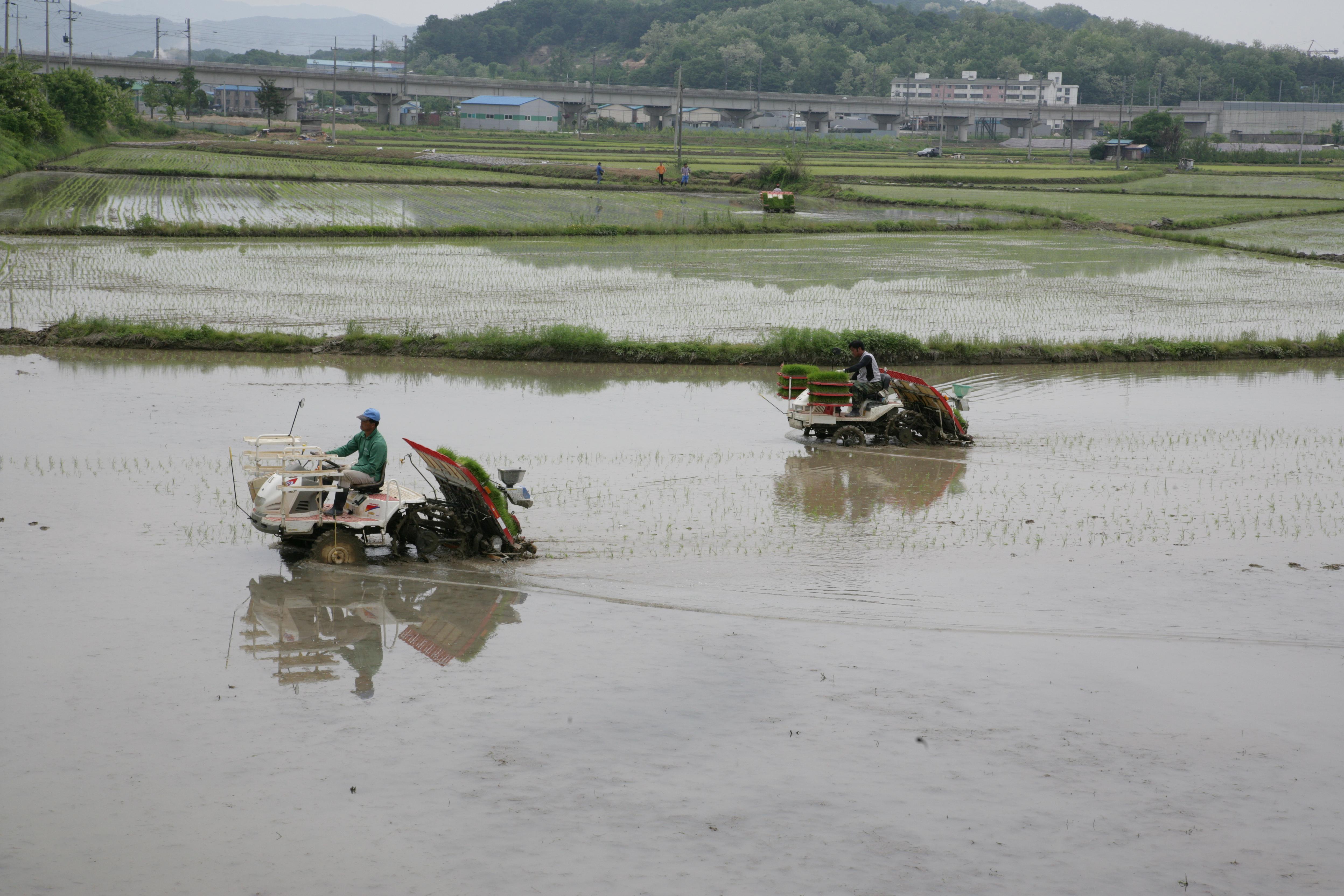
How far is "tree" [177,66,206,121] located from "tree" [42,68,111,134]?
2386 centimetres

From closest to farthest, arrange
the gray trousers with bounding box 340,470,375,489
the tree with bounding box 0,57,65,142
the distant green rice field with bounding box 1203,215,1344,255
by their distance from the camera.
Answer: the gray trousers with bounding box 340,470,375,489 < the distant green rice field with bounding box 1203,215,1344,255 < the tree with bounding box 0,57,65,142

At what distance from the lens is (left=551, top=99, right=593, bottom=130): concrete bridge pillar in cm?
9931

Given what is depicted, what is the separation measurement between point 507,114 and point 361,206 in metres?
63.5

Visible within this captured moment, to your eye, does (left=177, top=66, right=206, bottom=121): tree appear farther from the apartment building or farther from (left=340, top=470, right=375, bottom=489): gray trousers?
(left=340, top=470, right=375, bottom=489): gray trousers

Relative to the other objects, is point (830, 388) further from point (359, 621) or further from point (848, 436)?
point (359, 621)

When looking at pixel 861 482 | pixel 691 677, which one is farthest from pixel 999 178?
pixel 691 677

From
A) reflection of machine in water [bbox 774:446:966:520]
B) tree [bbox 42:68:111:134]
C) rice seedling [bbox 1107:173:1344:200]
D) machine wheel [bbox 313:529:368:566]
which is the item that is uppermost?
tree [bbox 42:68:111:134]

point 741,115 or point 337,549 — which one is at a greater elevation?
point 741,115

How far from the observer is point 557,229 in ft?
111

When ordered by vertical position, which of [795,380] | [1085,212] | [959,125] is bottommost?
[795,380]

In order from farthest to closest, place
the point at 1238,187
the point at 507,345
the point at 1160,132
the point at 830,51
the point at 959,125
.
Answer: the point at 830,51
the point at 959,125
the point at 1160,132
the point at 1238,187
the point at 507,345

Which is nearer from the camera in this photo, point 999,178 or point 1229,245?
point 1229,245

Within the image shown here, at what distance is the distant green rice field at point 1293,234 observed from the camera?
35.6 metres

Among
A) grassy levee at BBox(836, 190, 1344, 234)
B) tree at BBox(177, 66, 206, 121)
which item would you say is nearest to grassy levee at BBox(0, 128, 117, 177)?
tree at BBox(177, 66, 206, 121)
